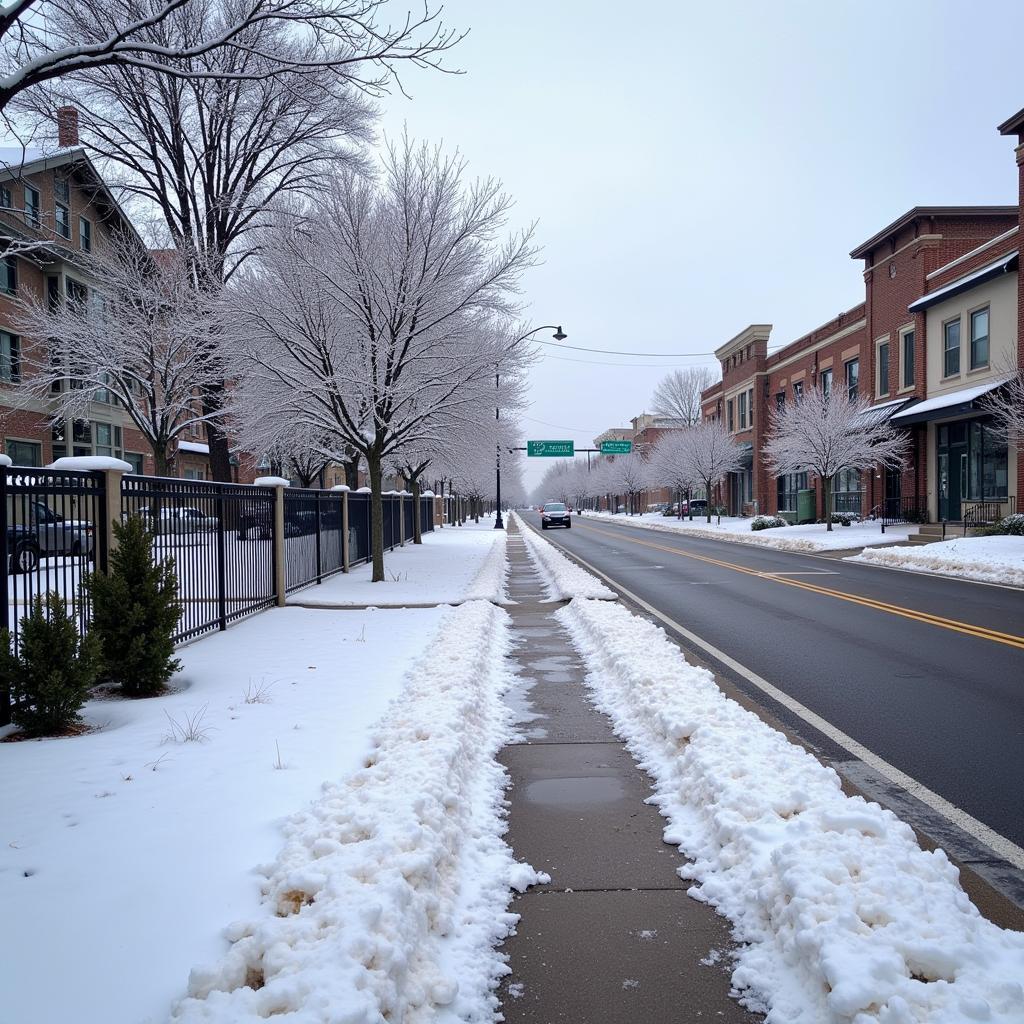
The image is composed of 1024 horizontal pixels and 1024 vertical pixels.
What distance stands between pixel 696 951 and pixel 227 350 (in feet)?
52.1

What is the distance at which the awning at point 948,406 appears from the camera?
2417 cm

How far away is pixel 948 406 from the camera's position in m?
25.4

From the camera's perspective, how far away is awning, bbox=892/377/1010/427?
24.2 meters

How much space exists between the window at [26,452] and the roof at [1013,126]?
31923mm

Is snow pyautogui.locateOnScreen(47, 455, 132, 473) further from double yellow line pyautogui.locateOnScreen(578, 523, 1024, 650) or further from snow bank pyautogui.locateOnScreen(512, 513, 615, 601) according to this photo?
double yellow line pyautogui.locateOnScreen(578, 523, 1024, 650)

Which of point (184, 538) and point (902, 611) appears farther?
point (902, 611)

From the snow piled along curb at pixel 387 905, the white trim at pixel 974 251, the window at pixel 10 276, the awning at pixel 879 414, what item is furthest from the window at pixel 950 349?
the window at pixel 10 276

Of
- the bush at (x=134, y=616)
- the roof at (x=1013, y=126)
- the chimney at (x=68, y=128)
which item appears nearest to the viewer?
the bush at (x=134, y=616)

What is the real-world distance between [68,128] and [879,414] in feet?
95.9

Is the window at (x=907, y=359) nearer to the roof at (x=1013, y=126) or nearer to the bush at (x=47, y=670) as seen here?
the roof at (x=1013, y=126)

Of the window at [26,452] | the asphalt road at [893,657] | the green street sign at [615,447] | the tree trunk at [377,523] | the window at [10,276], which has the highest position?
the window at [10,276]

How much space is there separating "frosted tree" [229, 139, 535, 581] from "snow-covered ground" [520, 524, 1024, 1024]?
11381 mm

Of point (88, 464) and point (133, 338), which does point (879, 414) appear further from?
point (88, 464)

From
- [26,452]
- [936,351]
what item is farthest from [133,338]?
[936,351]
